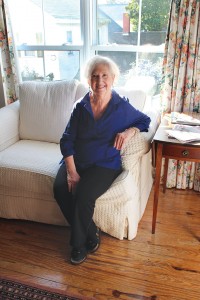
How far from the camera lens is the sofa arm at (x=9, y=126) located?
2.14 meters

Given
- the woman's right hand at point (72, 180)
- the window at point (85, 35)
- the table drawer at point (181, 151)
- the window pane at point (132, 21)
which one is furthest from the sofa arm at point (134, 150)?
the window pane at point (132, 21)

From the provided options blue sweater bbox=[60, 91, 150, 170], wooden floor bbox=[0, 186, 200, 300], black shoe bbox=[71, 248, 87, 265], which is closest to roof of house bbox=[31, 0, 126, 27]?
blue sweater bbox=[60, 91, 150, 170]

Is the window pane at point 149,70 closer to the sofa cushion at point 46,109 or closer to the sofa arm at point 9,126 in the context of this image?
→ the sofa cushion at point 46,109

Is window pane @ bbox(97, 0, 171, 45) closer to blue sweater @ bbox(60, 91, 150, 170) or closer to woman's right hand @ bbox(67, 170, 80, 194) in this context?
blue sweater @ bbox(60, 91, 150, 170)

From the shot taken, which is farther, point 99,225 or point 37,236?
point 37,236

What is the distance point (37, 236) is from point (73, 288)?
50cm

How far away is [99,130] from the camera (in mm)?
1663

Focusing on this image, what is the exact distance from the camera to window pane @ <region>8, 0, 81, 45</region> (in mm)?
2471

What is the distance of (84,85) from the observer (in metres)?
2.24

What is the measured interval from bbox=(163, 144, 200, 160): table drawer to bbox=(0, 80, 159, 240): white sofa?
0.13m

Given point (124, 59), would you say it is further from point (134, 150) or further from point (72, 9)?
point (134, 150)

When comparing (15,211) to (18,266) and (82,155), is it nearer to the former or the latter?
(18,266)

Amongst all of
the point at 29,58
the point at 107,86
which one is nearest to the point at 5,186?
the point at 107,86

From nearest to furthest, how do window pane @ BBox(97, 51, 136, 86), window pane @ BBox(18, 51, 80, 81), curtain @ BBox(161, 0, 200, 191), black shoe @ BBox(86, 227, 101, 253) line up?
black shoe @ BBox(86, 227, 101, 253) → curtain @ BBox(161, 0, 200, 191) → window pane @ BBox(97, 51, 136, 86) → window pane @ BBox(18, 51, 80, 81)
